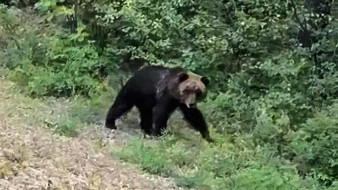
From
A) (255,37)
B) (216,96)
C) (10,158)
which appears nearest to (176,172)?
(10,158)

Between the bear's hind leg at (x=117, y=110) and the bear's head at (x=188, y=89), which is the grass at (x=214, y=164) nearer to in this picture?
the bear's head at (x=188, y=89)

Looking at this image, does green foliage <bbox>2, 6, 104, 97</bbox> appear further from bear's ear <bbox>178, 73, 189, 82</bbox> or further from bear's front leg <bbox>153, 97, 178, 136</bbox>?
bear's ear <bbox>178, 73, 189, 82</bbox>

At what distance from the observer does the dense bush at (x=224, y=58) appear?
391 inches

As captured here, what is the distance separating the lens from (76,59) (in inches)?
508

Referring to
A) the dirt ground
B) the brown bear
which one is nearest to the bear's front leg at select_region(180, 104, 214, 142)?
the brown bear

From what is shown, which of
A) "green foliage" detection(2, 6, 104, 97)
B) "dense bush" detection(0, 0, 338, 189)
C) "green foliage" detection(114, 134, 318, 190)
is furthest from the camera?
"green foliage" detection(2, 6, 104, 97)

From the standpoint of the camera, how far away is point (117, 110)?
10820mm

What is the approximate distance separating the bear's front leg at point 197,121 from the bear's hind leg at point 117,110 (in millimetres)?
858

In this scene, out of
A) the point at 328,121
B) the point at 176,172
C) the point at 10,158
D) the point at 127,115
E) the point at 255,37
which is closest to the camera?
the point at 10,158

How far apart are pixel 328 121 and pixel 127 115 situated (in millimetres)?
3218

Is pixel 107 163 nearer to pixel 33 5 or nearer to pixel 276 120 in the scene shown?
pixel 276 120

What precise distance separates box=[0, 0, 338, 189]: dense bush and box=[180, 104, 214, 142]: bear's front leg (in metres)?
0.21

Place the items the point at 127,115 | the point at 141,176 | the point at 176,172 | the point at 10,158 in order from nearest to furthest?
the point at 10,158, the point at 141,176, the point at 176,172, the point at 127,115

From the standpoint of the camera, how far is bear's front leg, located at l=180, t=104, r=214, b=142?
10484 millimetres
